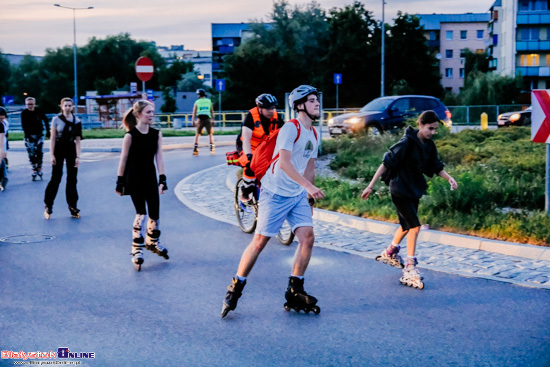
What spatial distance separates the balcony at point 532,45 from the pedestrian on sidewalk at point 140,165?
73.5 m

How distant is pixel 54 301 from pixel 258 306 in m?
1.67

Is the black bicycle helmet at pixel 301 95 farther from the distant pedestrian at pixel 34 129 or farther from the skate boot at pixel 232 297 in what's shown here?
the distant pedestrian at pixel 34 129

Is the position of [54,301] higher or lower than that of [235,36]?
lower

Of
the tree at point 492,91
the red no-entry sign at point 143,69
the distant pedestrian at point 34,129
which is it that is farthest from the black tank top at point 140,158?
the tree at point 492,91

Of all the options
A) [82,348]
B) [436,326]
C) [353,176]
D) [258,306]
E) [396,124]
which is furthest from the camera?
[396,124]

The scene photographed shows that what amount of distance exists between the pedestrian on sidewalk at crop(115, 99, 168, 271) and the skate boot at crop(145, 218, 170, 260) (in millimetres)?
94

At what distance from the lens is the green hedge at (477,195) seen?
344 inches

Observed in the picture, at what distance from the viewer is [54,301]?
6.23 metres

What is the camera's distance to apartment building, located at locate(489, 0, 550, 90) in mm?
74812

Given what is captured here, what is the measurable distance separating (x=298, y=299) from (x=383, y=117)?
1902 centimetres

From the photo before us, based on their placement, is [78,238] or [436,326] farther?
[78,238]

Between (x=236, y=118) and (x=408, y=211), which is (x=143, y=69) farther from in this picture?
(x=236, y=118)

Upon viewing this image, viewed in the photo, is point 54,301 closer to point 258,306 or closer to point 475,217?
point 258,306

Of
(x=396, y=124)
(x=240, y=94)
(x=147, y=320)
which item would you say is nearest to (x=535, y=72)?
(x=240, y=94)
